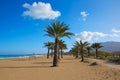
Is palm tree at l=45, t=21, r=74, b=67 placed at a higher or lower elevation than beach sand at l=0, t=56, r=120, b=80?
higher

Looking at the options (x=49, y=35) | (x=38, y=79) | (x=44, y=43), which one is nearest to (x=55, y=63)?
(x=49, y=35)

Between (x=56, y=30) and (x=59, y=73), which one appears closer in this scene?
(x=59, y=73)

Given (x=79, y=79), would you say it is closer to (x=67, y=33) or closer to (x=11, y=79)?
(x=11, y=79)

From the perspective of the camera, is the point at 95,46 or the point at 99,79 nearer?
the point at 99,79

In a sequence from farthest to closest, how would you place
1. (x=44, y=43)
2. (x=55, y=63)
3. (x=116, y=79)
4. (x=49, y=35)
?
(x=44, y=43) < (x=49, y=35) < (x=55, y=63) < (x=116, y=79)

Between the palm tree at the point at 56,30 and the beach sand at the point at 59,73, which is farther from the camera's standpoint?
the palm tree at the point at 56,30

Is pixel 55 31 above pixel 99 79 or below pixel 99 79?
above

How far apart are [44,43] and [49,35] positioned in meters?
37.9

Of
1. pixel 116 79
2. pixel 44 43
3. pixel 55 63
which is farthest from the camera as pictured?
pixel 44 43

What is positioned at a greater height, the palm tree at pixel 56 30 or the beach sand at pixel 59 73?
the palm tree at pixel 56 30

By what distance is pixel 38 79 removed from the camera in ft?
45.3

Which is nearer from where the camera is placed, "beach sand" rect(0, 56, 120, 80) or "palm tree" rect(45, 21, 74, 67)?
"beach sand" rect(0, 56, 120, 80)

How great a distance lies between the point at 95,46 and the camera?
66.5 meters

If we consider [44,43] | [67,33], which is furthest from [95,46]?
[67,33]
